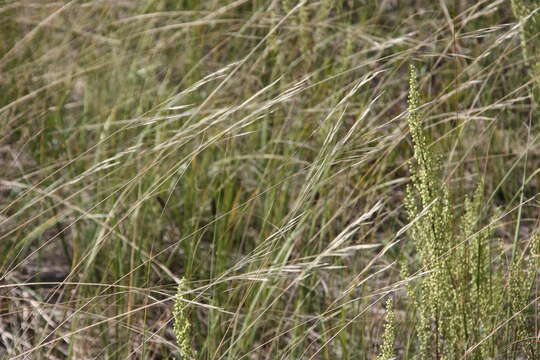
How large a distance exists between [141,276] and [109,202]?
258mm

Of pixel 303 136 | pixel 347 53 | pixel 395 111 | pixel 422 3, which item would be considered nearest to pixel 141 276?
pixel 303 136

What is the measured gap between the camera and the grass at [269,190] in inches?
56.9

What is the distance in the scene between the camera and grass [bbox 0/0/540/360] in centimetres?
145

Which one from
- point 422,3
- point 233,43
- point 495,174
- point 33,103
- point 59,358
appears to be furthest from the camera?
point 422,3

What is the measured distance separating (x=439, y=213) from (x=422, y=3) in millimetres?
1614

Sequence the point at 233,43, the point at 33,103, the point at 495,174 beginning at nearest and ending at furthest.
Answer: the point at 495,174 → the point at 33,103 → the point at 233,43

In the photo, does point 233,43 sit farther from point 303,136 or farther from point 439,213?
point 439,213

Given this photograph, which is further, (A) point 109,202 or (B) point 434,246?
(A) point 109,202

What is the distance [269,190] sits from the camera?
1808 millimetres

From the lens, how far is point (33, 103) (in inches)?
93.7

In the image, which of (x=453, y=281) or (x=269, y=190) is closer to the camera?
(x=453, y=281)

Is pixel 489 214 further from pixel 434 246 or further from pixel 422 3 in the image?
pixel 422 3

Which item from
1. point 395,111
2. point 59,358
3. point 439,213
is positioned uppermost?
point 439,213

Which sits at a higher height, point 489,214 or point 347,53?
point 347,53
